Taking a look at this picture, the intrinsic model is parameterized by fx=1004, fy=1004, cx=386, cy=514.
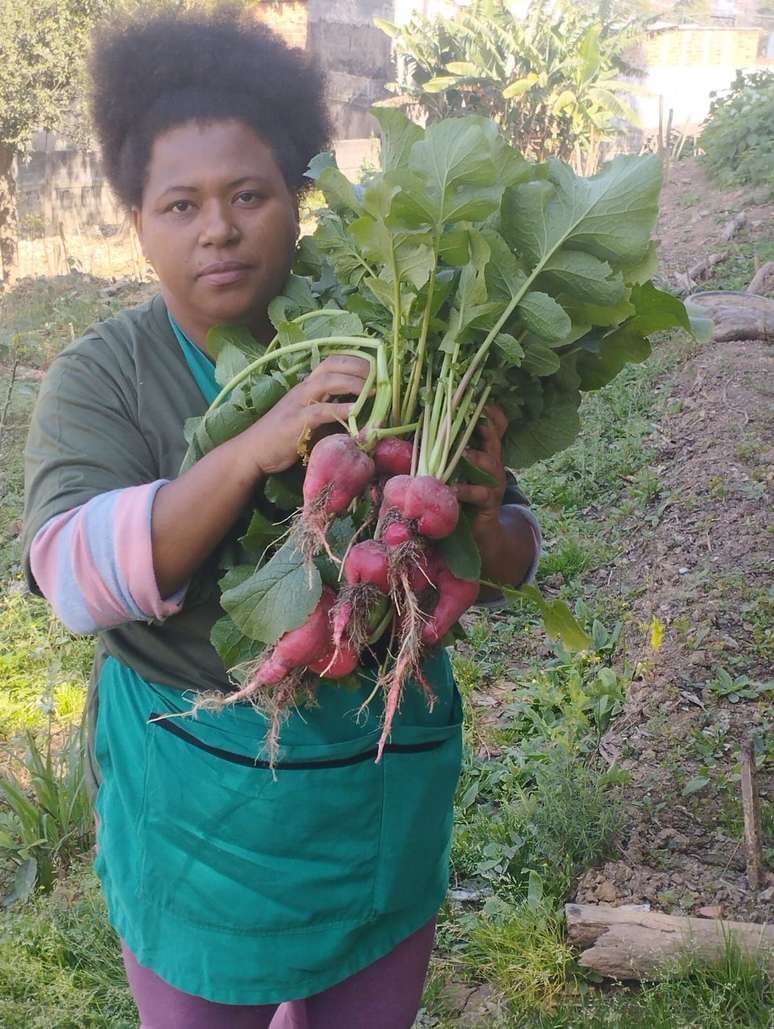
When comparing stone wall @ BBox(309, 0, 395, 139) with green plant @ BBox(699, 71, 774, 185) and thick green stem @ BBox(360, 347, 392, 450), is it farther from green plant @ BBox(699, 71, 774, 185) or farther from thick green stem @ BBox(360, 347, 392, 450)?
thick green stem @ BBox(360, 347, 392, 450)

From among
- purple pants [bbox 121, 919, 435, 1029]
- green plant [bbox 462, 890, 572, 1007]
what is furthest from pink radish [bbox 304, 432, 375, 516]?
green plant [bbox 462, 890, 572, 1007]

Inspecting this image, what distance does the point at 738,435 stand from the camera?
5281 millimetres

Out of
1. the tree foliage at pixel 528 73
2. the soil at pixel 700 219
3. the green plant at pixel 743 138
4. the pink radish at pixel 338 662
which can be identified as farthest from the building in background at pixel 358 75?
the pink radish at pixel 338 662

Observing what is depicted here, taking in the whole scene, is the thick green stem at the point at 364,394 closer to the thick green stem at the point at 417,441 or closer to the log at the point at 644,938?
the thick green stem at the point at 417,441

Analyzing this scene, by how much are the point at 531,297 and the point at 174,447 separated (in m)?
0.55

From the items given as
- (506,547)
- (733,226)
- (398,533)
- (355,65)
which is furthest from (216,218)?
(355,65)

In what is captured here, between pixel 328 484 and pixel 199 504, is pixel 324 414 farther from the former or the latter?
pixel 199 504

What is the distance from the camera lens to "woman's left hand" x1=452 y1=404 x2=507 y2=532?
4.44 feet

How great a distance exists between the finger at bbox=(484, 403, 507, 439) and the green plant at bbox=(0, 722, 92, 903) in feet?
7.11

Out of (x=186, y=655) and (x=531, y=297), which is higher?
(x=531, y=297)

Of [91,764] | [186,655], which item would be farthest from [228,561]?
[91,764]

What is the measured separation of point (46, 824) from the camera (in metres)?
3.11

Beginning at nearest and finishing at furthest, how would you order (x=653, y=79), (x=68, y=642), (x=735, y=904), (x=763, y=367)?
(x=735, y=904)
(x=68, y=642)
(x=763, y=367)
(x=653, y=79)

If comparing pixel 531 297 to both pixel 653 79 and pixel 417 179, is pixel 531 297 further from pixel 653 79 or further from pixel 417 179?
pixel 653 79
